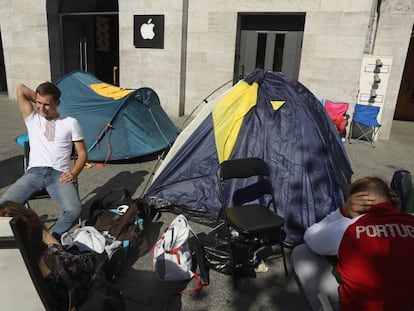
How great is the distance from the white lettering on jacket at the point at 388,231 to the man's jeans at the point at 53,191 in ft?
7.71

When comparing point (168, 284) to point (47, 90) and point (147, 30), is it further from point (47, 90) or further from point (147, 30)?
point (147, 30)

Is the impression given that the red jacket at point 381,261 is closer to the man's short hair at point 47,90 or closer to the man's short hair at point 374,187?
the man's short hair at point 374,187

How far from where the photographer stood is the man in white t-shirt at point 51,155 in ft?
9.50

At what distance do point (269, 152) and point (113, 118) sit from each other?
117 inches

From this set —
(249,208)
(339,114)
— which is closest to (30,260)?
(249,208)

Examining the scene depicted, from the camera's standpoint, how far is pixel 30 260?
4.30 ft

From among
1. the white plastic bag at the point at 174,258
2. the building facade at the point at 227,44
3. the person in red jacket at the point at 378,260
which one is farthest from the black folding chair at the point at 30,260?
the building facade at the point at 227,44

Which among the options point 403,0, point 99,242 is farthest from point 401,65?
point 99,242

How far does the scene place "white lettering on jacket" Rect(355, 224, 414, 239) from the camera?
1675 millimetres

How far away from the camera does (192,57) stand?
9.42 m

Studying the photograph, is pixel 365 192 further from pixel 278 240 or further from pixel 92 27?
pixel 92 27

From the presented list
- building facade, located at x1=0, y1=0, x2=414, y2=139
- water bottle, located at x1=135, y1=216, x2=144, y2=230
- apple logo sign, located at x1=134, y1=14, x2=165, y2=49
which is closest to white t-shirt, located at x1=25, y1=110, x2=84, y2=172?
water bottle, located at x1=135, y1=216, x2=144, y2=230

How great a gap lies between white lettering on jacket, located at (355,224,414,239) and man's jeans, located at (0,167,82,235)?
2.35 meters

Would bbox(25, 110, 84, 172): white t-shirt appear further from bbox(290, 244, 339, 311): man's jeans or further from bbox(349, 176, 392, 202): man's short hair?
bbox(349, 176, 392, 202): man's short hair
